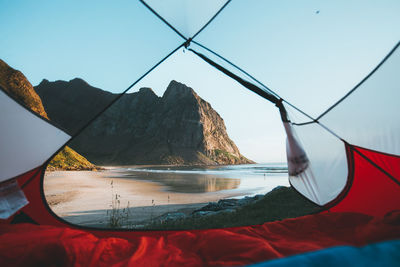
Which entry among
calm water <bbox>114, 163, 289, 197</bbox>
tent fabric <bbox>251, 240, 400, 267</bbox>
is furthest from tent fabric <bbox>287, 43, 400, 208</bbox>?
calm water <bbox>114, 163, 289, 197</bbox>

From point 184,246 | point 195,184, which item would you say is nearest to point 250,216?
point 184,246

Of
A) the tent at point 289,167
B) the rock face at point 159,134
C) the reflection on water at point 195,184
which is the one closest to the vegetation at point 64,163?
the reflection on water at point 195,184

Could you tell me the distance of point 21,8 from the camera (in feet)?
6.88

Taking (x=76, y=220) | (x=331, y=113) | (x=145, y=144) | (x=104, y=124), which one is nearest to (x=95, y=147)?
(x=104, y=124)

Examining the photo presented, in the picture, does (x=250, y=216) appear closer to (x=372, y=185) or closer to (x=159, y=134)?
(x=372, y=185)

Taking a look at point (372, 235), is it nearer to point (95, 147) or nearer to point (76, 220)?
point (76, 220)

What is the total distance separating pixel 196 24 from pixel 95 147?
249 ft

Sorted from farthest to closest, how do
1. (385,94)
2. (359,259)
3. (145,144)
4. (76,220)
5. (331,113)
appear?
(145,144) → (76,220) → (331,113) → (385,94) → (359,259)

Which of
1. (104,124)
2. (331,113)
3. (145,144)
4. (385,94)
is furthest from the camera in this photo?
(104,124)

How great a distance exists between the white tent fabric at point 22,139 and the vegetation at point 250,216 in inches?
83.8

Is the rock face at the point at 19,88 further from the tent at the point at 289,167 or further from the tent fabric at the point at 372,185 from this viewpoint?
the tent fabric at the point at 372,185

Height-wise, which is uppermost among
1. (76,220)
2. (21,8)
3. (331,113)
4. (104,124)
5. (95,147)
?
(104,124)

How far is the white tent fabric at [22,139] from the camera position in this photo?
230 centimetres

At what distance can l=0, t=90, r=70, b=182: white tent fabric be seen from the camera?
7.55 feet
